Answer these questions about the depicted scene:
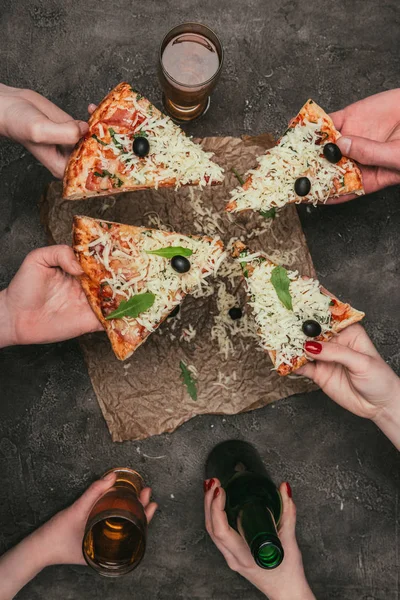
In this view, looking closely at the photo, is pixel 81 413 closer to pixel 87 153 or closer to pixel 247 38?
pixel 87 153

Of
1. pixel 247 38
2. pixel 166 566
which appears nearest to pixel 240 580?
pixel 166 566

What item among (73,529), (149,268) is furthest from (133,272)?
(73,529)

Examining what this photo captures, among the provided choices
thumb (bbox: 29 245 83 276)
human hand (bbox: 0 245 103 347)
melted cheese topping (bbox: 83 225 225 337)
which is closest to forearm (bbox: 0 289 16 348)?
human hand (bbox: 0 245 103 347)

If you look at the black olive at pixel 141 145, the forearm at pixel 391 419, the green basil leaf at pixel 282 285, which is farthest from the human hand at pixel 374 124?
the forearm at pixel 391 419

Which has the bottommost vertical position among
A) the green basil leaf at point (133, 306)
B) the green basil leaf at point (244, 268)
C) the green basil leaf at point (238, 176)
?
the green basil leaf at point (133, 306)

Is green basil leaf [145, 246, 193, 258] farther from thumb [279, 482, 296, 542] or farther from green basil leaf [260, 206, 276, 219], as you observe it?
thumb [279, 482, 296, 542]

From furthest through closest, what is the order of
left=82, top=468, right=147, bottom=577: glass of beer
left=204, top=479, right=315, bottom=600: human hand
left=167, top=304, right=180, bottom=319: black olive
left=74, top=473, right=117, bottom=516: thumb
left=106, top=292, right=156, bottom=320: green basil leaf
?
left=167, top=304, right=180, bottom=319: black olive
left=74, top=473, right=117, bottom=516: thumb
left=204, top=479, right=315, bottom=600: human hand
left=106, top=292, right=156, bottom=320: green basil leaf
left=82, top=468, right=147, bottom=577: glass of beer

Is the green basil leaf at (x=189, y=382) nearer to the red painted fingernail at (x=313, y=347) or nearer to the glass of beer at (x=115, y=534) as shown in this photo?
the glass of beer at (x=115, y=534)
